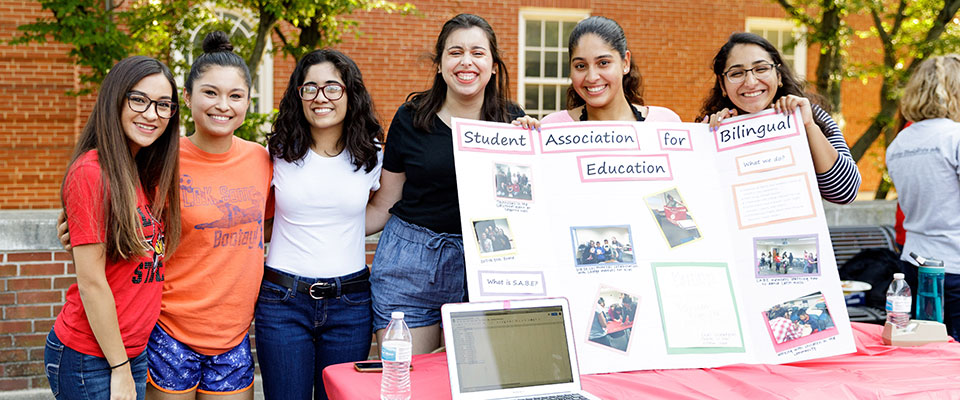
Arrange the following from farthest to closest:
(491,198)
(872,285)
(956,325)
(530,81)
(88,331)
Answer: (530,81), (872,285), (956,325), (491,198), (88,331)

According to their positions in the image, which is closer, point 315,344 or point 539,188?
point 539,188

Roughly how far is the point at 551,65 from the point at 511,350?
928 cm

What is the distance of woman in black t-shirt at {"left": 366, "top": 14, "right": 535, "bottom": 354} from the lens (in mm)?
2805

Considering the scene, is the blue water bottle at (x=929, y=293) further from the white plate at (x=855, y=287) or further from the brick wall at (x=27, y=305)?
the brick wall at (x=27, y=305)

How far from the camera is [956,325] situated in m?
3.62

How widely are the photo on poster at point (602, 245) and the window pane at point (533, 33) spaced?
8654 mm

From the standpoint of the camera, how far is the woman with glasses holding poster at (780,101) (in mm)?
2729

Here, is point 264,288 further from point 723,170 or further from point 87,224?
point 723,170

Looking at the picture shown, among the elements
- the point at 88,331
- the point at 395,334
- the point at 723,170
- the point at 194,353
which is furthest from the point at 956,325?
the point at 88,331

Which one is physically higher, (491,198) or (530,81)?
(530,81)

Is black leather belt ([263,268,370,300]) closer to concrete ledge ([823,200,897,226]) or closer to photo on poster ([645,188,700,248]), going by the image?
photo on poster ([645,188,700,248])

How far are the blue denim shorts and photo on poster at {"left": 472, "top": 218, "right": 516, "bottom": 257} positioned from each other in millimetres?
373

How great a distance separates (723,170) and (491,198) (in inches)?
35.9

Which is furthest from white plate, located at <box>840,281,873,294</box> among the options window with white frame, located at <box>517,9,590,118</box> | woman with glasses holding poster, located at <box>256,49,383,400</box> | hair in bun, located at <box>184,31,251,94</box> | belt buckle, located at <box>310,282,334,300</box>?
window with white frame, located at <box>517,9,590,118</box>
